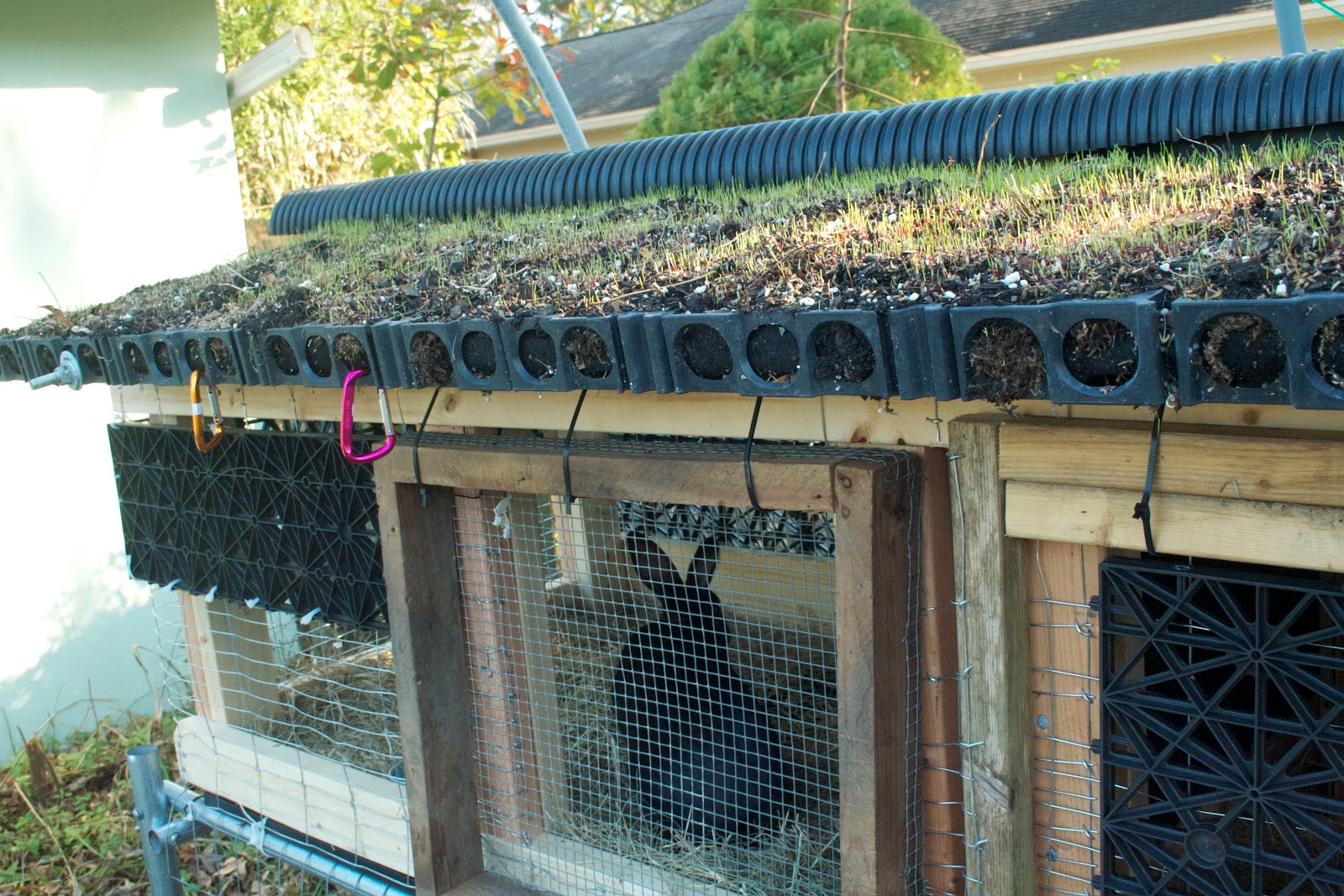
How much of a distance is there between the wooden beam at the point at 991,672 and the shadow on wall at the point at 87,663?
17.8 ft

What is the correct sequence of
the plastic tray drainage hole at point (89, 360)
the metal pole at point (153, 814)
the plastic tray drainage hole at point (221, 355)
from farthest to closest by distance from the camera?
the metal pole at point (153, 814)
the plastic tray drainage hole at point (89, 360)
the plastic tray drainage hole at point (221, 355)

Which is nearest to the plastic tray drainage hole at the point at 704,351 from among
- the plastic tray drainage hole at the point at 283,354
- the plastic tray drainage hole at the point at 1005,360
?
the plastic tray drainage hole at the point at 1005,360

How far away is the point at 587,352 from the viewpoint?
180cm

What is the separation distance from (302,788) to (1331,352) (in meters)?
3.20

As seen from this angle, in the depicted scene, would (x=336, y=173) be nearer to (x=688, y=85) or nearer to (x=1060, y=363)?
(x=688, y=85)

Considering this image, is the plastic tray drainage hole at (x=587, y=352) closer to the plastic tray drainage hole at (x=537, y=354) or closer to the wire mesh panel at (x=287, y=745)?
the plastic tray drainage hole at (x=537, y=354)

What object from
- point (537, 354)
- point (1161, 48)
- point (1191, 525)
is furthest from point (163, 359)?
point (1161, 48)

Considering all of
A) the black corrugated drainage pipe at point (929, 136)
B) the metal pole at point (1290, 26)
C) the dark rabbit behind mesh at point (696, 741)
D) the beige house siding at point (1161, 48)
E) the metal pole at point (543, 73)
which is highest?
the beige house siding at point (1161, 48)

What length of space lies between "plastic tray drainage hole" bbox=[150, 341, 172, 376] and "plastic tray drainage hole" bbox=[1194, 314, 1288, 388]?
2.41 metres

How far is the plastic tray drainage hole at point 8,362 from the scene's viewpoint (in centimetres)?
325

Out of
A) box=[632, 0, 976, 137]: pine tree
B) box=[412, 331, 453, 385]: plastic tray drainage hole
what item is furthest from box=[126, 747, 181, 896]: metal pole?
box=[632, 0, 976, 137]: pine tree

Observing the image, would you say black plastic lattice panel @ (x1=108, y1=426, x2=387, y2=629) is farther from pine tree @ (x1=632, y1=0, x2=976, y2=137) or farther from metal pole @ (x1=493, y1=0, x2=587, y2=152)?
pine tree @ (x1=632, y1=0, x2=976, y2=137)

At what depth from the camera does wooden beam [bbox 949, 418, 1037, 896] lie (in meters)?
1.87

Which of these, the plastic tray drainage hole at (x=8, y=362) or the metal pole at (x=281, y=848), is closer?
the metal pole at (x=281, y=848)
